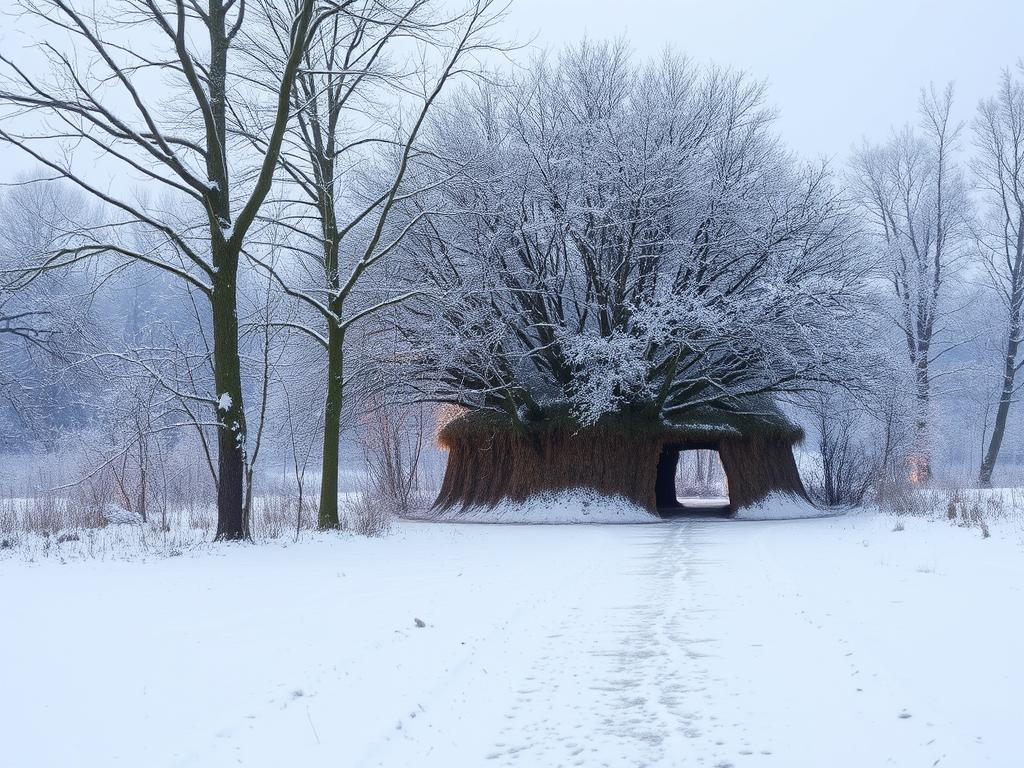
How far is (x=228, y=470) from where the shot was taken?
12.7 meters

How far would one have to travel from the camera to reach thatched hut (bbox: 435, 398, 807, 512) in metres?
21.1

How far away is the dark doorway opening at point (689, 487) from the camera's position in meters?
25.3

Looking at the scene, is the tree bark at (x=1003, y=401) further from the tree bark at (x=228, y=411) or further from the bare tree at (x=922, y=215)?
the tree bark at (x=228, y=411)

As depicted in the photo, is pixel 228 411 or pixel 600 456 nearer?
pixel 228 411

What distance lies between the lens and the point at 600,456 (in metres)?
21.1

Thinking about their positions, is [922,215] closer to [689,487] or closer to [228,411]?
[689,487]

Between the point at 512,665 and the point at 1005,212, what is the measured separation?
3386cm

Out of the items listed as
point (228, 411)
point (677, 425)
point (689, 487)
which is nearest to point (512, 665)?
point (228, 411)

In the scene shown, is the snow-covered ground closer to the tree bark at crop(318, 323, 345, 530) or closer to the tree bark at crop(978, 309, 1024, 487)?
the tree bark at crop(318, 323, 345, 530)

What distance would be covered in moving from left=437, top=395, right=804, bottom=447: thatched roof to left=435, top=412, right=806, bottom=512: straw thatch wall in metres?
0.03

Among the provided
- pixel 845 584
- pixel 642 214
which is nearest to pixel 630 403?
pixel 642 214

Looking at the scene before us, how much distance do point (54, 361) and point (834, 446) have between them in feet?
70.4

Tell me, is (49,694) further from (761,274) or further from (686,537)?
(761,274)

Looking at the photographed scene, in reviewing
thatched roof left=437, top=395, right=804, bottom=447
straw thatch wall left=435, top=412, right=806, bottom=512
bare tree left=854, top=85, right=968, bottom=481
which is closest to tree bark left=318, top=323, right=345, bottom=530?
thatched roof left=437, top=395, right=804, bottom=447
